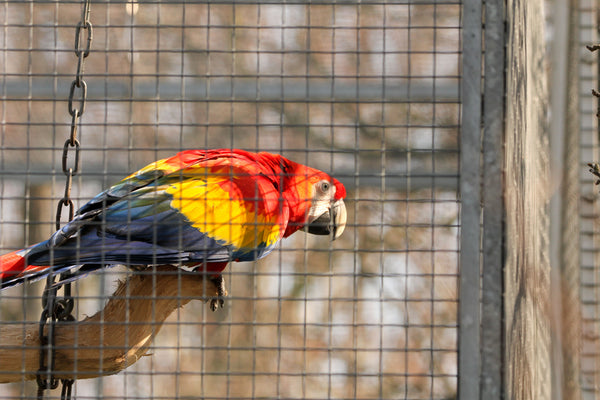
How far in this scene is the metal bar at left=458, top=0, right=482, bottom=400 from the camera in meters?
0.98

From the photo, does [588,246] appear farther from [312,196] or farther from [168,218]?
[168,218]

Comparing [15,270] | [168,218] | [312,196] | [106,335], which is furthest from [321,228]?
[15,270]

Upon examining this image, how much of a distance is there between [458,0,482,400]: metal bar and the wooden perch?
0.48 m

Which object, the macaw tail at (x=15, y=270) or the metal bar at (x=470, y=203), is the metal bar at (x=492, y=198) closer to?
the metal bar at (x=470, y=203)

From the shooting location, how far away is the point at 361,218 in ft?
11.0

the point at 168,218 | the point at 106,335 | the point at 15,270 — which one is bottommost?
the point at 106,335

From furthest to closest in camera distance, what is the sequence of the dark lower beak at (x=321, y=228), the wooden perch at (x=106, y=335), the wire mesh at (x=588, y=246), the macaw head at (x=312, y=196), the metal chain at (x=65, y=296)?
the dark lower beak at (x=321, y=228), the macaw head at (x=312, y=196), the wire mesh at (x=588, y=246), the wooden perch at (x=106, y=335), the metal chain at (x=65, y=296)

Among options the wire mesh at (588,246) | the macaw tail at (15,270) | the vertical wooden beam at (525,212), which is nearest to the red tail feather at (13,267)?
the macaw tail at (15,270)

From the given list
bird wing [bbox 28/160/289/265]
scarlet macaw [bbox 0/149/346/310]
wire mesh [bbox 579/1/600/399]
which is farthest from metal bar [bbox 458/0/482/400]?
wire mesh [bbox 579/1/600/399]

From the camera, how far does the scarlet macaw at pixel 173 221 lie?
1.25 metres

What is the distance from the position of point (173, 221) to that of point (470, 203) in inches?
23.2

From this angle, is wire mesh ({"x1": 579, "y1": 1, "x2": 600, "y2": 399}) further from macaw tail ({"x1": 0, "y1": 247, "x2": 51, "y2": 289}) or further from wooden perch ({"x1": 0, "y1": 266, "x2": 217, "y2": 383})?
macaw tail ({"x1": 0, "y1": 247, "x2": 51, "y2": 289})

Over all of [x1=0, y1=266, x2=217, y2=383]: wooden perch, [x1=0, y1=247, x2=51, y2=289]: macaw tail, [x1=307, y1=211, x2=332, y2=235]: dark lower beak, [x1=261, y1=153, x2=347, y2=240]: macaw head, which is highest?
[x1=261, y1=153, x2=347, y2=240]: macaw head

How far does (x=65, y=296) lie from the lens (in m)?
1.22
